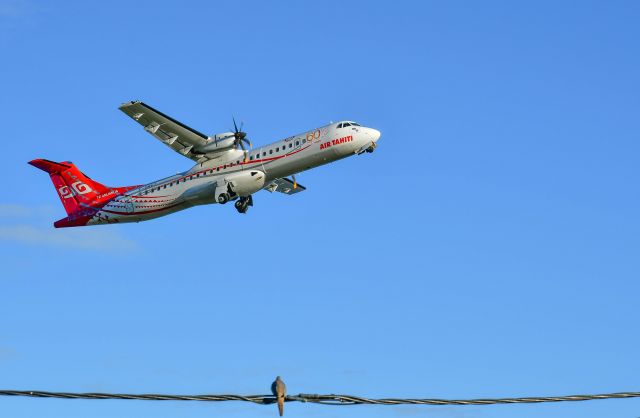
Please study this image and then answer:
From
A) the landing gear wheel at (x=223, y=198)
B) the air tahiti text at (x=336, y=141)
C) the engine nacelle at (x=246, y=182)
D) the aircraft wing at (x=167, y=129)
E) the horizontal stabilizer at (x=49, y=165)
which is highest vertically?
the horizontal stabilizer at (x=49, y=165)

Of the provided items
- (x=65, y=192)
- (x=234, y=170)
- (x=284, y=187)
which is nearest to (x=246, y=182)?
(x=234, y=170)

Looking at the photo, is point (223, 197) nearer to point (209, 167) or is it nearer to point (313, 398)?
point (209, 167)

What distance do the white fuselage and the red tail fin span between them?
1.98 m

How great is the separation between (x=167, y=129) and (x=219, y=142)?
11.5 feet

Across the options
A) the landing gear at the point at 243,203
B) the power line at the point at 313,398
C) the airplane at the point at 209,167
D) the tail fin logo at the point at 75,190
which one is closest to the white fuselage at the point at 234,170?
the airplane at the point at 209,167

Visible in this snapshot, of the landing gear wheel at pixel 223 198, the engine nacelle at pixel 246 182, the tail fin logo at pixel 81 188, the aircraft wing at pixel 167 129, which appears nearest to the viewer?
the engine nacelle at pixel 246 182

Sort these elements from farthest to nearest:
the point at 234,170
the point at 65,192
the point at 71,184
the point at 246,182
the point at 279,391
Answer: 1. the point at 71,184
2. the point at 65,192
3. the point at 234,170
4. the point at 246,182
5. the point at 279,391

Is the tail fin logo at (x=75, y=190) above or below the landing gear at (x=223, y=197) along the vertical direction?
above

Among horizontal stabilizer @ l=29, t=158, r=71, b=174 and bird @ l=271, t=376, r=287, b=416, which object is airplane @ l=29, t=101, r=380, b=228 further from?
bird @ l=271, t=376, r=287, b=416

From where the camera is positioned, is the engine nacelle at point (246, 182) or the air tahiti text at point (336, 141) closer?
the air tahiti text at point (336, 141)

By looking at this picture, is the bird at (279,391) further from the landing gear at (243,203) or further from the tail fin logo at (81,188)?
the tail fin logo at (81,188)

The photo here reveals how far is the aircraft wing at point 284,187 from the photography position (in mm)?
66769

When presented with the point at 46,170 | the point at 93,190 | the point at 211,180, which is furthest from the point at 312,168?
the point at 46,170

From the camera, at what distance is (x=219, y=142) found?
188 ft
